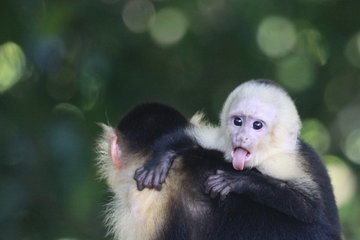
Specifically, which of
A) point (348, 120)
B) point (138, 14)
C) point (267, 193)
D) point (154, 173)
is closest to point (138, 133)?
point (154, 173)

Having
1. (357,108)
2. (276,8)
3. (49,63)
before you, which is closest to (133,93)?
(49,63)

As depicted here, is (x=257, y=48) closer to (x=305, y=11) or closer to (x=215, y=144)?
(x=305, y=11)

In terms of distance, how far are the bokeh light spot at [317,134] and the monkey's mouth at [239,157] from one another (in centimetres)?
214

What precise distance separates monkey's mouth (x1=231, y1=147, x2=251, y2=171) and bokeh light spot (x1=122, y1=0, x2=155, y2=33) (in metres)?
2.00

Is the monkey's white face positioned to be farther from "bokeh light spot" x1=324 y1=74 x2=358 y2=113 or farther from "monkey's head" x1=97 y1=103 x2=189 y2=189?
"bokeh light spot" x1=324 y1=74 x2=358 y2=113

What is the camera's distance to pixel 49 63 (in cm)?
439

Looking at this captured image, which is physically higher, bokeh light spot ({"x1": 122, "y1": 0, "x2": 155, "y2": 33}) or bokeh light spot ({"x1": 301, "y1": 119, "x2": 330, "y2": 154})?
bokeh light spot ({"x1": 122, "y1": 0, "x2": 155, "y2": 33})

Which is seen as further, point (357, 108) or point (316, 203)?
point (357, 108)

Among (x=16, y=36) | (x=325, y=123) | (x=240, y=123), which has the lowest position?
(x=325, y=123)

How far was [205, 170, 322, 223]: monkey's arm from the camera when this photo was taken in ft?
8.98

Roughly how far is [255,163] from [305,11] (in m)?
2.08

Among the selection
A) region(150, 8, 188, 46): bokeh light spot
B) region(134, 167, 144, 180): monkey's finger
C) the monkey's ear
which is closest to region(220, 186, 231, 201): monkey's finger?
region(134, 167, 144, 180): monkey's finger

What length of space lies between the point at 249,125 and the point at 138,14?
2.06m

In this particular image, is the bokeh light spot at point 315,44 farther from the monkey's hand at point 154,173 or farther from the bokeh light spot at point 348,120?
the monkey's hand at point 154,173
